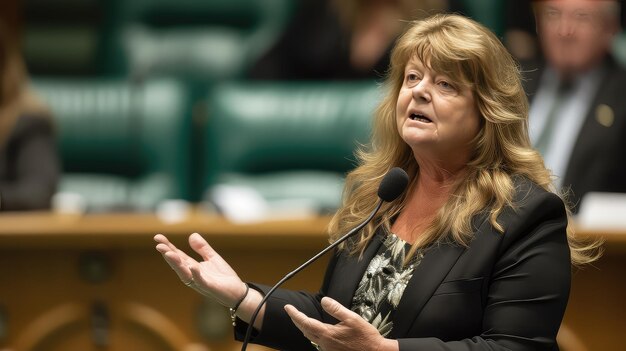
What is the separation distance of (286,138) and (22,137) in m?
0.71

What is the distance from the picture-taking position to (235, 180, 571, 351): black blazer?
1.21 meters

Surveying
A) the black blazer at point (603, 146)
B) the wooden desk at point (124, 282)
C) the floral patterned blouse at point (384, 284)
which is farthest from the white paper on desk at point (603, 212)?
the floral patterned blouse at point (384, 284)

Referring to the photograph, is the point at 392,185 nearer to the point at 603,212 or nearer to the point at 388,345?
the point at 388,345

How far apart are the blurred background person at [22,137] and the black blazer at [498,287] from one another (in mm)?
1724

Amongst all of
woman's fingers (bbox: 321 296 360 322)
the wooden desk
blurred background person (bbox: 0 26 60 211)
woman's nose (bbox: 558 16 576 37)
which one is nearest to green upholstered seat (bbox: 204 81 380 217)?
blurred background person (bbox: 0 26 60 211)

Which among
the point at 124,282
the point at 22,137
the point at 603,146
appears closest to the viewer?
the point at 124,282

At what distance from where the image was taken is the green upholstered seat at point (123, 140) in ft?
10.3

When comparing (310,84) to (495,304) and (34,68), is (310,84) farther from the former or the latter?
(495,304)

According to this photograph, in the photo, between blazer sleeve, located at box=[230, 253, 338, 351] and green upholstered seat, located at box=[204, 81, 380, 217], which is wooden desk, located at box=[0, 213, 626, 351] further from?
green upholstered seat, located at box=[204, 81, 380, 217]

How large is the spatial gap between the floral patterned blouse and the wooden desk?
2.32 ft

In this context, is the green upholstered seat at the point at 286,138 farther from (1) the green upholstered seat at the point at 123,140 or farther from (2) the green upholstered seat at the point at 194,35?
(2) the green upholstered seat at the point at 194,35

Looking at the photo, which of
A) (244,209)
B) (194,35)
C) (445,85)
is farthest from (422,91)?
(194,35)

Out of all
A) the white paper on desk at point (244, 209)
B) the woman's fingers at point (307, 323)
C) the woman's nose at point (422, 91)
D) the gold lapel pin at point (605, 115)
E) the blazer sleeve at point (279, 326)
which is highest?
the woman's nose at point (422, 91)

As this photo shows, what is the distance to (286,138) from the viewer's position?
3062mm
